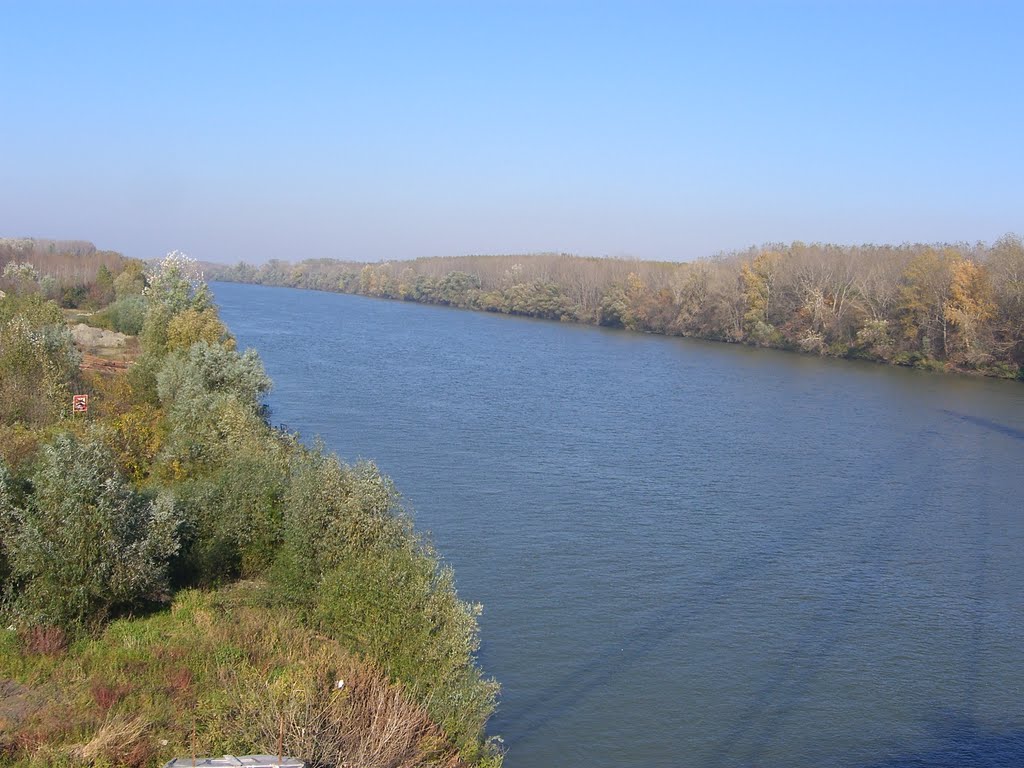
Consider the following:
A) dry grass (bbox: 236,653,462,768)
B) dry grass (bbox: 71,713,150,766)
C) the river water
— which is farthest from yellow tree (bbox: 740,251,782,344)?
dry grass (bbox: 71,713,150,766)

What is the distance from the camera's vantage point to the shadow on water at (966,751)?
12.7 m

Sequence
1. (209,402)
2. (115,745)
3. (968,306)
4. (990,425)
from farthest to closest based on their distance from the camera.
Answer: (968,306)
(990,425)
(209,402)
(115,745)

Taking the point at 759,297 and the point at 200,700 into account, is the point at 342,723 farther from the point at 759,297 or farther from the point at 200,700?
the point at 759,297

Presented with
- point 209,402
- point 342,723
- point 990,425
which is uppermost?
point 209,402

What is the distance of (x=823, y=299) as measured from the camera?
196 feet

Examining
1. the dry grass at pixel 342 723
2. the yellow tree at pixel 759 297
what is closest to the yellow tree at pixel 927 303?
the yellow tree at pixel 759 297

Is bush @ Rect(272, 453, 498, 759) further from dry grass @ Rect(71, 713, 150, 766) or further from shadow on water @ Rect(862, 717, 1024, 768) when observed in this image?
shadow on water @ Rect(862, 717, 1024, 768)

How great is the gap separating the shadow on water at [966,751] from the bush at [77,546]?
33.3 feet

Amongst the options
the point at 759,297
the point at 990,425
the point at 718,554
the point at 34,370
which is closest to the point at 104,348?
the point at 34,370

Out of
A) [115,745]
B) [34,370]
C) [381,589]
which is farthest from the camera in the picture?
[34,370]

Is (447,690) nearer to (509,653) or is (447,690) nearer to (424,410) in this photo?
(509,653)

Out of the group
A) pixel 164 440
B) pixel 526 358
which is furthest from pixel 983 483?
pixel 526 358

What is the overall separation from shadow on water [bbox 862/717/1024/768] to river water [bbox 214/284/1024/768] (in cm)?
3

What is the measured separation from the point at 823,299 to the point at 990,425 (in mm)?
25372
